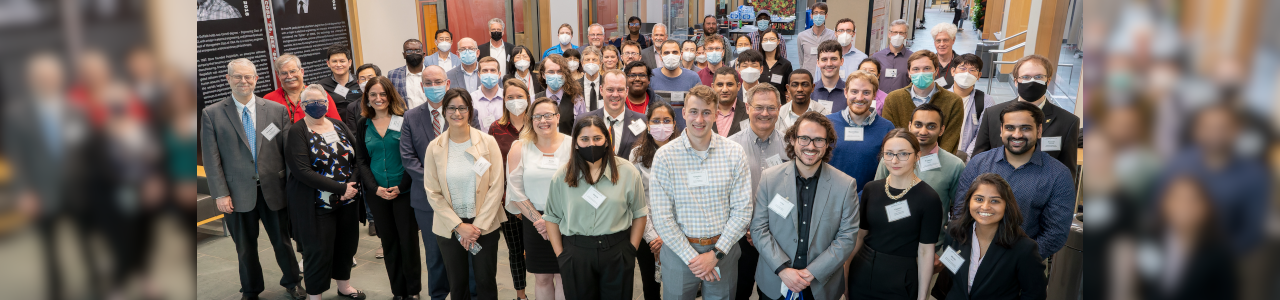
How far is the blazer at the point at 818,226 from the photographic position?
340 centimetres

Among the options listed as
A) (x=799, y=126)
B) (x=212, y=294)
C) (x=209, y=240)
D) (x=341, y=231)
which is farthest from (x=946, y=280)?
(x=209, y=240)

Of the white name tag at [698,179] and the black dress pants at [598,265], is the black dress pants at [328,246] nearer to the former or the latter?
the black dress pants at [598,265]

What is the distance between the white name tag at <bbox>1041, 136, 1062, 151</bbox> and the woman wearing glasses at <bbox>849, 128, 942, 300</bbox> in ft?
3.41

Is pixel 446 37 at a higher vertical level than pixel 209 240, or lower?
higher

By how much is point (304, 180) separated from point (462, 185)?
926mm

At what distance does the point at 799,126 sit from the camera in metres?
3.52

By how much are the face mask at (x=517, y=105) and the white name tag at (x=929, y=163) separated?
7.73 feet

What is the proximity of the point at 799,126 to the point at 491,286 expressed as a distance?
2.02 m

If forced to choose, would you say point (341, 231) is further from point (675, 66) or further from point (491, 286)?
point (675, 66)

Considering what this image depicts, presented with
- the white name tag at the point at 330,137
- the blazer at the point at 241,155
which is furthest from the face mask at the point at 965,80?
the blazer at the point at 241,155

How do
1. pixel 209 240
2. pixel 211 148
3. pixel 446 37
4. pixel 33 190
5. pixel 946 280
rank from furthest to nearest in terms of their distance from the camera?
1. pixel 446 37
2. pixel 209 240
3. pixel 211 148
4. pixel 946 280
5. pixel 33 190

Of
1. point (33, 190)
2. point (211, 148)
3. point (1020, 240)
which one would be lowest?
point (1020, 240)

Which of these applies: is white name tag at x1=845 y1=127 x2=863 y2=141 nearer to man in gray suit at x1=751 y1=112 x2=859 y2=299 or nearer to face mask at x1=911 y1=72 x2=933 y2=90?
man in gray suit at x1=751 y1=112 x2=859 y2=299

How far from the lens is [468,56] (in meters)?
6.87
